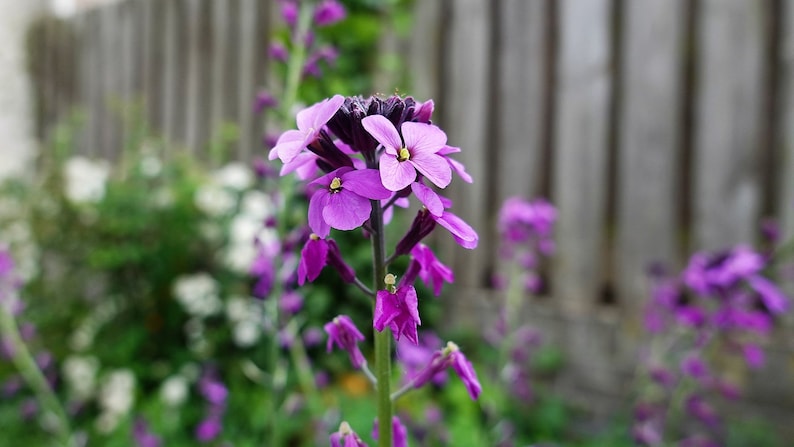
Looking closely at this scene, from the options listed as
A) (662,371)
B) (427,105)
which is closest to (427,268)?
(427,105)

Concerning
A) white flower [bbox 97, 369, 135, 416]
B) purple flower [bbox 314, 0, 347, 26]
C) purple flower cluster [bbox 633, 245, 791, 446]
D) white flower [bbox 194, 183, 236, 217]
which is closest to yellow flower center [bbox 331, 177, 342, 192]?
purple flower [bbox 314, 0, 347, 26]

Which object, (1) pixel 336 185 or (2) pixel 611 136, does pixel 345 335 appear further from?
(2) pixel 611 136

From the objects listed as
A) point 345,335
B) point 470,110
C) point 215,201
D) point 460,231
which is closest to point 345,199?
point 460,231

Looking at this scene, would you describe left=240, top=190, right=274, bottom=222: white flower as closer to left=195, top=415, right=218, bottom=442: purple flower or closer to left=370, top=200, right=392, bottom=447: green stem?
left=195, top=415, right=218, bottom=442: purple flower

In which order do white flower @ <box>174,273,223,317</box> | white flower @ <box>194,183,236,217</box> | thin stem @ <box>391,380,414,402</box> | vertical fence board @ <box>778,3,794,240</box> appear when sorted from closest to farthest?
thin stem @ <box>391,380,414,402</box>
vertical fence board @ <box>778,3,794,240</box>
white flower @ <box>174,273,223,317</box>
white flower @ <box>194,183,236,217</box>

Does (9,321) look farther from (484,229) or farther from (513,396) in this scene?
(484,229)

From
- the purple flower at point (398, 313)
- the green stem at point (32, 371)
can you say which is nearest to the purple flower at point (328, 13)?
the purple flower at point (398, 313)

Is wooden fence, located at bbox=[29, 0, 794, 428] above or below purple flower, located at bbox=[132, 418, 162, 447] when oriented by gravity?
above
